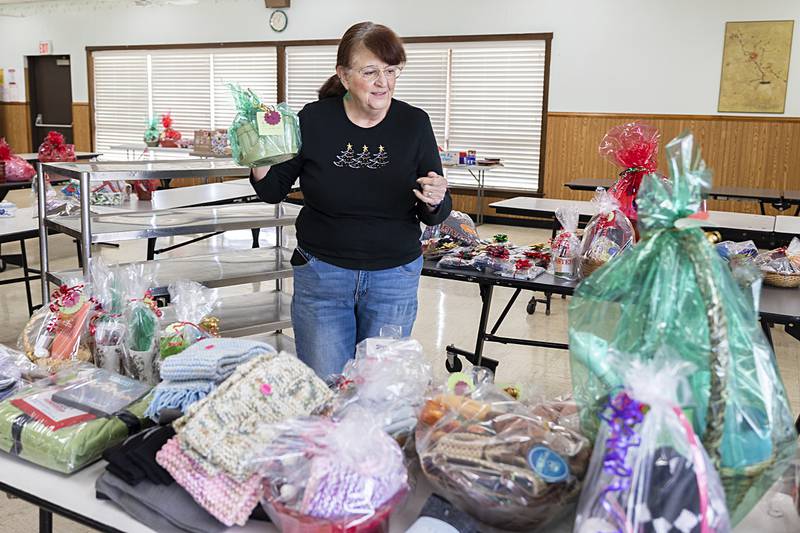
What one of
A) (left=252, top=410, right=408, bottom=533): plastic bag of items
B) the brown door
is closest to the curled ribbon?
(left=252, top=410, right=408, bottom=533): plastic bag of items

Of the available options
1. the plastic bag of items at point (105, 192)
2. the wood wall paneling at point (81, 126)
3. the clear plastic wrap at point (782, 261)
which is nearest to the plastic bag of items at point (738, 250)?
the clear plastic wrap at point (782, 261)

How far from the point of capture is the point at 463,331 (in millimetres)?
→ 4941

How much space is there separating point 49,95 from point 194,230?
38.5ft

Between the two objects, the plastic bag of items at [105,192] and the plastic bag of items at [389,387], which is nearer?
the plastic bag of items at [389,387]

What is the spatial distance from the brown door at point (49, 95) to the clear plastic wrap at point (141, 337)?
12533 millimetres

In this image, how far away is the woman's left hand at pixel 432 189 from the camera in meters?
2.07

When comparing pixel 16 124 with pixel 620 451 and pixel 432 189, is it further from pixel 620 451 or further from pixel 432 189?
pixel 620 451

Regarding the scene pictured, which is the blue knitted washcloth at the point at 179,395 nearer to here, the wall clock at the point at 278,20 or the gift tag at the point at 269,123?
the gift tag at the point at 269,123

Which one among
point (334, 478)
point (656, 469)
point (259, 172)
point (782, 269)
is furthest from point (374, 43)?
point (782, 269)

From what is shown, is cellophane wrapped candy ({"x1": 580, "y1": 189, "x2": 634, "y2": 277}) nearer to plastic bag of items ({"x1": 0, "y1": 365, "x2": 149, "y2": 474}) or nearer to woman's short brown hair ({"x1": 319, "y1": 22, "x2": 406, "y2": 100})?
woman's short brown hair ({"x1": 319, "y1": 22, "x2": 406, "y2": 100})

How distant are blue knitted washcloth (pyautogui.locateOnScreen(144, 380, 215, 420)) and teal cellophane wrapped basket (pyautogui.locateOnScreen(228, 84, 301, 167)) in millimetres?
768

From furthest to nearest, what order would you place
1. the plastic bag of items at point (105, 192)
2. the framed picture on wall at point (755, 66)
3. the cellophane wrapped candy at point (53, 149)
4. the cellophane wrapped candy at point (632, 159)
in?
the framed picture on wall at point (755, 66) < the cellophane wrapped candy at point (53, 149) < the plastic bag of items at point (105, 192) < the cellophane wrapped candy at point (632, 159)

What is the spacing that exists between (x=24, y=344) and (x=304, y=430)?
104 centimetres

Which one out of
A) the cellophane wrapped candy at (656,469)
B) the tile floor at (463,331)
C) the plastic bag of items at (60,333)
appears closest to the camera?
the cellophane wrapped candy at (656,469)
